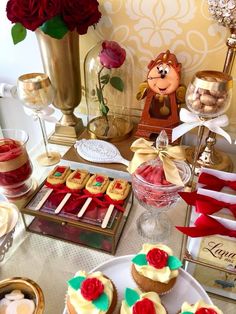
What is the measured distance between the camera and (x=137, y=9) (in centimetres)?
78

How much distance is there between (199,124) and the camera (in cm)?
61

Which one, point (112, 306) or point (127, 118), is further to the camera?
point (127, 118)

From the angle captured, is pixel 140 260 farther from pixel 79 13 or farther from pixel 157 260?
pixel 79 13

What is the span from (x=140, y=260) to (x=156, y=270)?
3 cm

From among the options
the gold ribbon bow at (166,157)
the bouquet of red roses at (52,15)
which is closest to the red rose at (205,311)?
Answer: the gold ribbon bow at (166,157)

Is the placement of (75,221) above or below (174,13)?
below

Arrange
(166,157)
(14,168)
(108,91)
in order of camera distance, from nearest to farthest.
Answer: (166,157) → (14,168) → (108,91)

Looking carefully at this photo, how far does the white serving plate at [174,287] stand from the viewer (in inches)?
18.2

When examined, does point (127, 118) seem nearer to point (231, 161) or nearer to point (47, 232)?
point (231, 161)

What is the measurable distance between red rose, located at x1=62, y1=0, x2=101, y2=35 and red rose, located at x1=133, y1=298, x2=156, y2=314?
2.07ft

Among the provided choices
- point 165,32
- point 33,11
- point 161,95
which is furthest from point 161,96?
point 33,11

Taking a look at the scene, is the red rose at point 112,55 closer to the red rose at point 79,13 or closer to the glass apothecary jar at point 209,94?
the red rose at point 79,13

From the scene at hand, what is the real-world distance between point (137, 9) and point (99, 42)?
0.46 ft

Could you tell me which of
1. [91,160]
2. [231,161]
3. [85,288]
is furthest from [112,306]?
[231,161]
